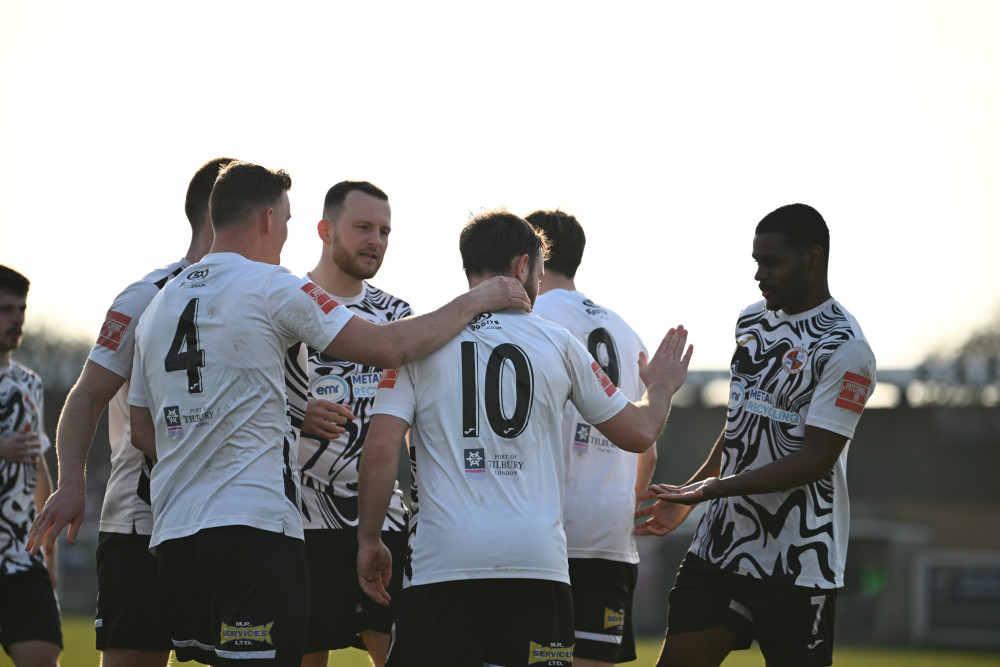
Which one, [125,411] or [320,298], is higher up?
[320,298]

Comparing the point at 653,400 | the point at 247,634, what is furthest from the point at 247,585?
the point at 653,400

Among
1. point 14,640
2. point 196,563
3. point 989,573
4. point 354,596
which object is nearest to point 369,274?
point 354,596

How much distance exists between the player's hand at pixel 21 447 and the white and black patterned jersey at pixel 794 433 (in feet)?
13.8

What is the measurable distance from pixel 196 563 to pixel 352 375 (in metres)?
1.64

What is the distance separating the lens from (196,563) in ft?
14.1

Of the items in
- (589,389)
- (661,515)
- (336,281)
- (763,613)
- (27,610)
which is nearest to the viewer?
(589,389)

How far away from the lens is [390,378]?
4.38 m

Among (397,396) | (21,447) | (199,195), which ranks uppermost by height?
(199,195)

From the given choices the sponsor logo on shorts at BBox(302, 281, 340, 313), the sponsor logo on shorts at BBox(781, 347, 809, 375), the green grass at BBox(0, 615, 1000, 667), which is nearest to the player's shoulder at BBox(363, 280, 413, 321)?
the sponsor logo on shorts at BBox(302, 281, 340, 313)

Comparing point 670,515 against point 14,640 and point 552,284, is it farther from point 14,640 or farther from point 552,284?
point 14,640

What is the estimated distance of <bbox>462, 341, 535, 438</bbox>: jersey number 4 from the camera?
4211 mm

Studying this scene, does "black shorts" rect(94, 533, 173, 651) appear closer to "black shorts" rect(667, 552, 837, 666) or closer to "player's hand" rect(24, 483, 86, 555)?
"player's hand" rect(24, 483, 86, 555)

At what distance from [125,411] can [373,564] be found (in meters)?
1.65

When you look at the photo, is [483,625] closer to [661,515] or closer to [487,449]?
[487,449]
